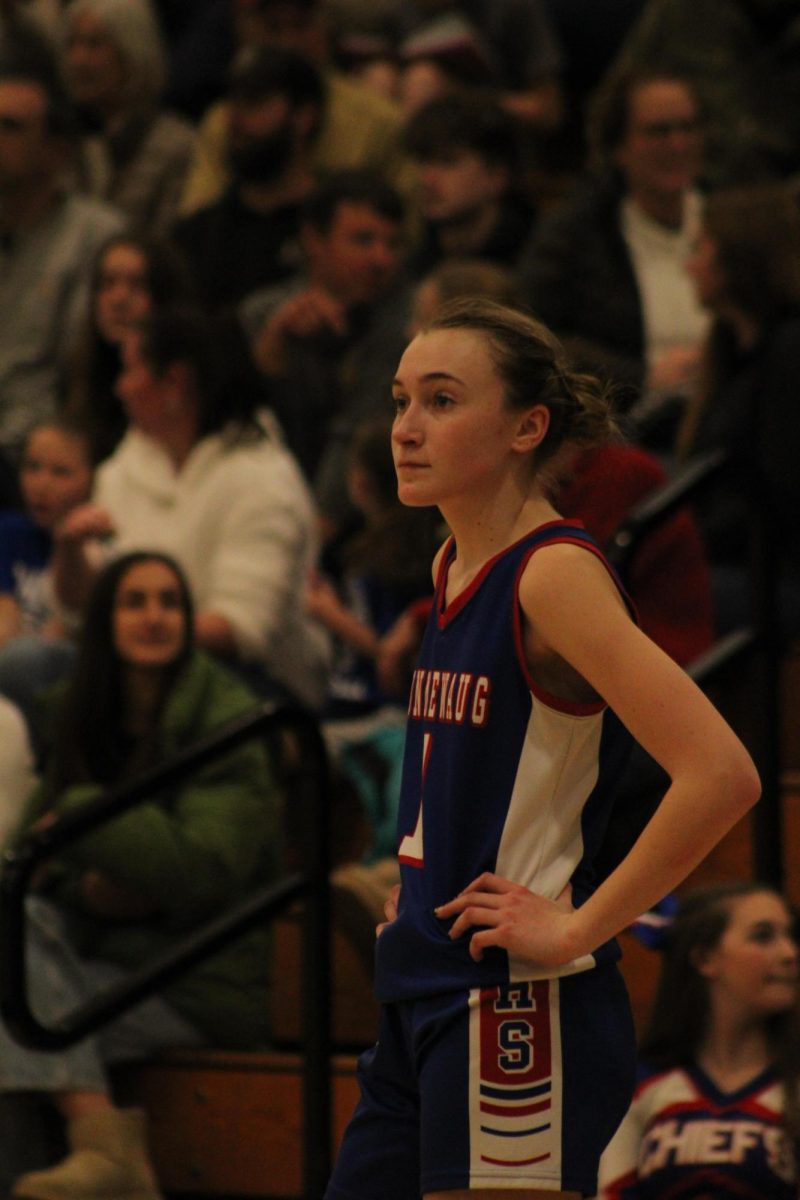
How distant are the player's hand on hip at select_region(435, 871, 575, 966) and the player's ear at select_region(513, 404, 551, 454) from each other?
1.53 ft

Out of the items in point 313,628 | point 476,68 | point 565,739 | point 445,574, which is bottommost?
point 565,739

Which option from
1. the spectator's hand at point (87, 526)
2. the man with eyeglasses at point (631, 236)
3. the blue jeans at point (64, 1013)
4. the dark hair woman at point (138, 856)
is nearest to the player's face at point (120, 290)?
the spectator's hand at point (87, 526)

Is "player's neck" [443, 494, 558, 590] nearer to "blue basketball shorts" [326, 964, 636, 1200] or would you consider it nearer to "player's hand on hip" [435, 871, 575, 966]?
"player's hand on hip" [435, 871, 575, 966]

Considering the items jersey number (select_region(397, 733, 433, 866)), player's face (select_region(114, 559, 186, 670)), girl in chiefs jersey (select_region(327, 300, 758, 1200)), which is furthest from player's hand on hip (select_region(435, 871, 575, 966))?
player's face (select_region(114, 559, 186, 670))

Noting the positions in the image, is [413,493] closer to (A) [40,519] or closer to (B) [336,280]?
(A) [40,519]

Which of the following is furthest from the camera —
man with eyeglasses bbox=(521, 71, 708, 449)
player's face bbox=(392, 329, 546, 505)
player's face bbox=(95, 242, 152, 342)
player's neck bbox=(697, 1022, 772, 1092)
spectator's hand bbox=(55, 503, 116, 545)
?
player's face bbox=(95, 242, 152, 342)

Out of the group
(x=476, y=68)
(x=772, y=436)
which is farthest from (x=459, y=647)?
(x=476, y=68)

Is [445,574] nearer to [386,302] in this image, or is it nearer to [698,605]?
[698,605]

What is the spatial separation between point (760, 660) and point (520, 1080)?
2.27 metres

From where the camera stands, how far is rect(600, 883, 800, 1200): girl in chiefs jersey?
387cm

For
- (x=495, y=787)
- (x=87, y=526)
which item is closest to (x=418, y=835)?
(x=495, y=787)

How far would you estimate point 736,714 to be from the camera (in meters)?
4.55

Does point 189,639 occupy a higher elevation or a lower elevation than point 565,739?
higher

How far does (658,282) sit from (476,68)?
7.66ft
